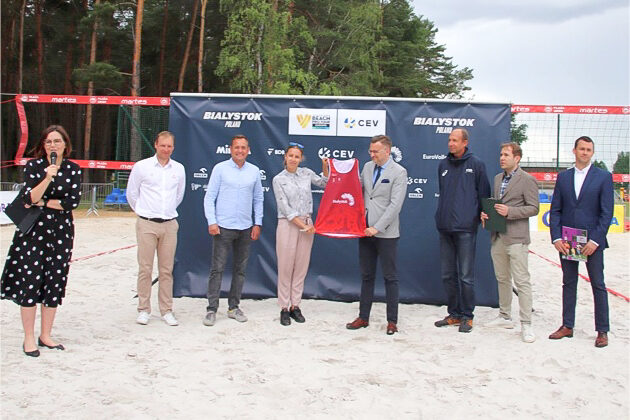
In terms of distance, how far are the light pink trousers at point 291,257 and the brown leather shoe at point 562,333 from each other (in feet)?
7.01

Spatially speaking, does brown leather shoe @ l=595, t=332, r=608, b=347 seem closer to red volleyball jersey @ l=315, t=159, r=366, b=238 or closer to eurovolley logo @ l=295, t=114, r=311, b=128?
red volleyball jersey @ l=315, t=159, r=366, b=238

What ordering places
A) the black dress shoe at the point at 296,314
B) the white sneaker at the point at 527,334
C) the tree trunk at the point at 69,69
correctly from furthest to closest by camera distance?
the tree trunk at the point at 69,69 → the black dress shoe at the point at 296,314 → the white sneaker at the point at 527,334

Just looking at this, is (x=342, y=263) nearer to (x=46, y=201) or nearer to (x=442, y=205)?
(x=442, y=205)

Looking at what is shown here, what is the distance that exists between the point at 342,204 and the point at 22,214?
8.17 feet

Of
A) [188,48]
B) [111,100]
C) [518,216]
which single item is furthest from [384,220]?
[188,48]

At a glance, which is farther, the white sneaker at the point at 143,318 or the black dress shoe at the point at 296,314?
the black dress shoe at the point at 296,314

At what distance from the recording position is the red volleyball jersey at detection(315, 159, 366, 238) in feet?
15.8

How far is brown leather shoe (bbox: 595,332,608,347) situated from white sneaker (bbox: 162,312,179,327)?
11.2 feet

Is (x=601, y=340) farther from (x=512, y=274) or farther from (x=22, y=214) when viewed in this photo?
(x=22, y=214)

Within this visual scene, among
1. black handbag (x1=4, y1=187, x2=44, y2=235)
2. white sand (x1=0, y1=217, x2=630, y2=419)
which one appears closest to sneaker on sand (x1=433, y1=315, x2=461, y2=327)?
white sand (x1=0, y1=217, x2=630, y2=419)

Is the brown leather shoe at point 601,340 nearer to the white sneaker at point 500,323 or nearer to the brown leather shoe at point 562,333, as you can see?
the brown leather shoe at point 562,333

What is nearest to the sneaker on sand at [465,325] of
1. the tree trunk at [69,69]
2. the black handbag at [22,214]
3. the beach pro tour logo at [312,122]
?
the beach pro tour logo at [312,122]

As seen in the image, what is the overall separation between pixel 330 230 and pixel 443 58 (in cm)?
3182

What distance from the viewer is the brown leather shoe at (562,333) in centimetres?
450
